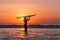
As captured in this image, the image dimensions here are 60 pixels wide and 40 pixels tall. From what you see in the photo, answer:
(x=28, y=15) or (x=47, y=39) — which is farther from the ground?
(x=28, y=15)

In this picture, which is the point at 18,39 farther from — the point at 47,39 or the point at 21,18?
the point at 21,18

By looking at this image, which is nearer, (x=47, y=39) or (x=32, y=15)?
(x=47, y=39)

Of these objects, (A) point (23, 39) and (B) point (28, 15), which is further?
(B) point (28, 15)

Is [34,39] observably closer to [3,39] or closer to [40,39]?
[40,39]

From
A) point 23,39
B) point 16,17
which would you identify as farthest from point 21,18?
point 23,39

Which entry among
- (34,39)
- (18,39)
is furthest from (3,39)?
(34,39)

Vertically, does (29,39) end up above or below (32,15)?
below

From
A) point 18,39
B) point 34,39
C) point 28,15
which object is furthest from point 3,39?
point 28,15

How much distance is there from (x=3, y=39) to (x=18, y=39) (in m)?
1.98

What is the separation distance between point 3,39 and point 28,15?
15.2 meters

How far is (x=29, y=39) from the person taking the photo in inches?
1332

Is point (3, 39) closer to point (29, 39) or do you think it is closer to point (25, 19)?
point (29, 39)

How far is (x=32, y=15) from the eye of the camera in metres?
49.3

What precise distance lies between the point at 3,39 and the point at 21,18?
15.8 metres
